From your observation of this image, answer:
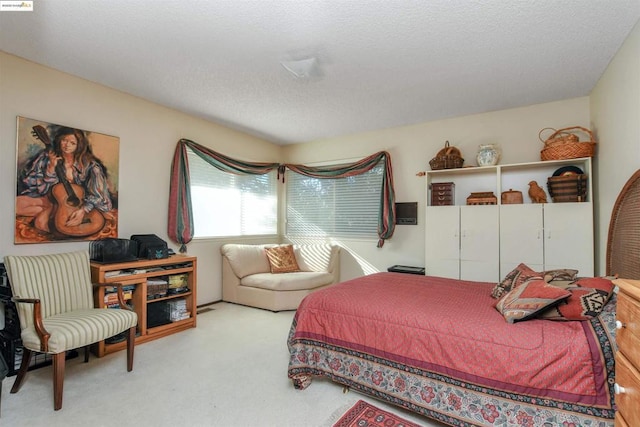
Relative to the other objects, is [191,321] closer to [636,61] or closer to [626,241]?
[626,241]

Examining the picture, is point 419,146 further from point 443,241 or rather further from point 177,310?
point 177,310

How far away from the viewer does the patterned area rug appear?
183cm

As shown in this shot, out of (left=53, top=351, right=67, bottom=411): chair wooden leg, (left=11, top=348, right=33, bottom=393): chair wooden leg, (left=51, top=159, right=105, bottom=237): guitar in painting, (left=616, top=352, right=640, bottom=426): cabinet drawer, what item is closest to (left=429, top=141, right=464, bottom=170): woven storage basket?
(left=616, top=352, right=640, bottom=426): cabinet drawer

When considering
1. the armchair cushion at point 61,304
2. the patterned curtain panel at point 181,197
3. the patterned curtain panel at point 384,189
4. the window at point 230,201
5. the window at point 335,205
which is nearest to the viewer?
the armchair cushion at point 61,304

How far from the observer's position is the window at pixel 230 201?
14.0 feet

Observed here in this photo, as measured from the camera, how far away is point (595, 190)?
10.5ft

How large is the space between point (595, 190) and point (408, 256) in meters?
2.18

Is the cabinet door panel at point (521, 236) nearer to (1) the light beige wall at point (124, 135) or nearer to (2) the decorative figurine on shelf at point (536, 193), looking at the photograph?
(2) the decorative figurine on shelf at point (536, 193)

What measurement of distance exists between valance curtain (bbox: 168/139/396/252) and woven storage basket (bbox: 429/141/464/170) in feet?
2.40

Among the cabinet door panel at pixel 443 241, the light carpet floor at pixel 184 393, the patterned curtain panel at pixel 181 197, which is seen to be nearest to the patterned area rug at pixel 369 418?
the light carpet floor at pixel 184 393

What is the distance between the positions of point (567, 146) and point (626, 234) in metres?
1.17

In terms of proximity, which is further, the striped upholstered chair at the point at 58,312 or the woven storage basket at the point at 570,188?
the woven storage basket at the point at 570,188

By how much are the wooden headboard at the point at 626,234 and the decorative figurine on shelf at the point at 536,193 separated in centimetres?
81

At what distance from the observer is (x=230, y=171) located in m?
4.56
